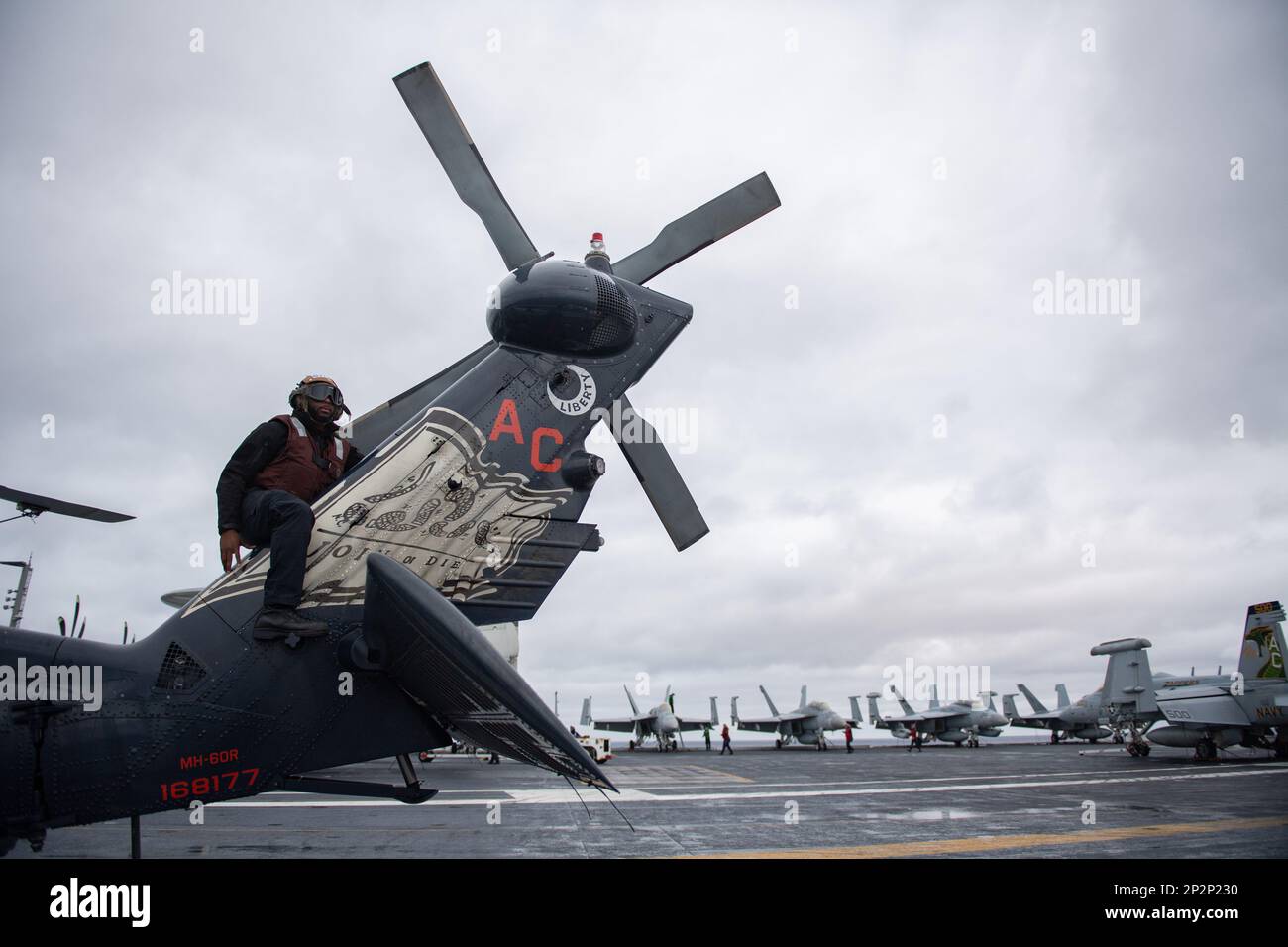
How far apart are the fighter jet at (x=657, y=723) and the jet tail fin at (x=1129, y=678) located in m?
34.4

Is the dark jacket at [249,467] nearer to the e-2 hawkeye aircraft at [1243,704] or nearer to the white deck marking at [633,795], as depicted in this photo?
the white deck marking at [633,795]

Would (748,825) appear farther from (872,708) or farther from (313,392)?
(872,708)

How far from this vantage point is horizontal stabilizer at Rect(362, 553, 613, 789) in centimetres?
299

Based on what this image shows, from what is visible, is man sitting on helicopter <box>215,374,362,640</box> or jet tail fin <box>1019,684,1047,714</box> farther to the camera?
jet tail fin <box>1019,684,1047,714</box>

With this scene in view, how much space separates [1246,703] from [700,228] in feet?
120

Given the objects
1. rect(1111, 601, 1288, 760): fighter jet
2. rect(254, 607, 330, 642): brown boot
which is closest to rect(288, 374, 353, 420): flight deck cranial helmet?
rect(254, 607, 330, 642): brown boot

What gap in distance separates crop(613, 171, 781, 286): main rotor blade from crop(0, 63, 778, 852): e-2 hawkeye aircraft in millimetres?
14

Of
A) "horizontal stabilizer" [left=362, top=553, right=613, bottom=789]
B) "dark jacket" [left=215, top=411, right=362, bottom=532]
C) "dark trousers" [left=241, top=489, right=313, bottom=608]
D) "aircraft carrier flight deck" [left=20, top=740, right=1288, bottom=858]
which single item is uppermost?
"dark jacket" [left=215, top=411, right=362, bottom=532]

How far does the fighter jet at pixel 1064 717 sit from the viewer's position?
59.2 meters

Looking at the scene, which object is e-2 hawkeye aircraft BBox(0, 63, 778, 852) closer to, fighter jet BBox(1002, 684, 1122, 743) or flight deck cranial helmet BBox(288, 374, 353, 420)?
flight deck cranial helmet BBox(288, 374, 353, 420)

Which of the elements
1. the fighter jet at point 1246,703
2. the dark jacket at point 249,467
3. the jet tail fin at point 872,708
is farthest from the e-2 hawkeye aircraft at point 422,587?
the jet tail fin at point 872,708

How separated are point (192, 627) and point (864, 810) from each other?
11.5 meters
